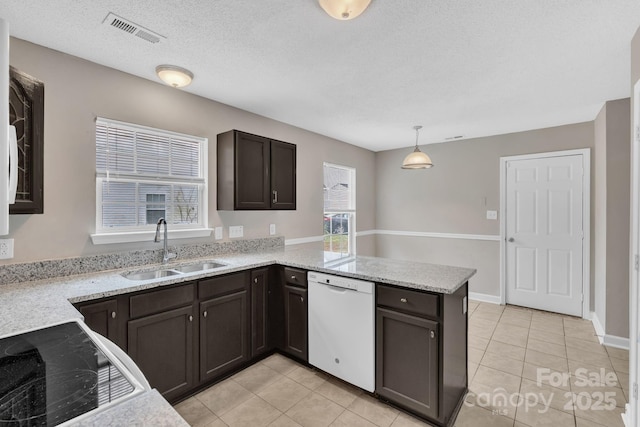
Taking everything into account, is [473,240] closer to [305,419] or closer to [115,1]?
[305,419]

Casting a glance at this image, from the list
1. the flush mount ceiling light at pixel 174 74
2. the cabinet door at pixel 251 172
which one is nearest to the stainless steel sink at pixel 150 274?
the cabinet door at pixel 251 172

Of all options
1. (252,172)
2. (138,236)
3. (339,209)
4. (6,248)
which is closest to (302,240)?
(339,209)

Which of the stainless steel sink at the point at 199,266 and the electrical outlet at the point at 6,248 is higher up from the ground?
the electrical outlet at the point at 6,248

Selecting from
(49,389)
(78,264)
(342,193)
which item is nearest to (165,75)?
(78,264)

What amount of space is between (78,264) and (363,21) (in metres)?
2.54

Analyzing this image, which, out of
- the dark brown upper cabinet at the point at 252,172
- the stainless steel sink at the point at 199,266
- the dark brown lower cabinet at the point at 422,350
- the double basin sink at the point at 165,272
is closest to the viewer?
the dark brown lower cabinet at the point at 422,350

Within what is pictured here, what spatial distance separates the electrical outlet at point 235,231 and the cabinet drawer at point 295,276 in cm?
85

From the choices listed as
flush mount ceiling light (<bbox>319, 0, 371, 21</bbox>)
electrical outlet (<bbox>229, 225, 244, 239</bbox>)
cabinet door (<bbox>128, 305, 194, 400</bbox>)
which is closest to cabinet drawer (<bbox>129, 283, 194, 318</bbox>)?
cabinet door (<bbox>128, 305, 194, 400</bbox>)

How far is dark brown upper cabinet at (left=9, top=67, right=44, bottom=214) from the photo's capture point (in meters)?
1.68

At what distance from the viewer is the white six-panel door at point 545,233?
12.4ft

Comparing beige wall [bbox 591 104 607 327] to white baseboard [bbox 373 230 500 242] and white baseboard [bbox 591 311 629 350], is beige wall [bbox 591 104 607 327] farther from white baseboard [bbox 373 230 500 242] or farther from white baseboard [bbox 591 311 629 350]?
white baseboard [bbox 373 230 500 242]

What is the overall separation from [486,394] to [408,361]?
814mm

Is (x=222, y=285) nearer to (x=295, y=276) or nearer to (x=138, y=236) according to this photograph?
(x=295, y=276)

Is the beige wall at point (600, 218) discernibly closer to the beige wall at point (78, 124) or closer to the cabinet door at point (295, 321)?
the cabinet door at point (295, 321)
